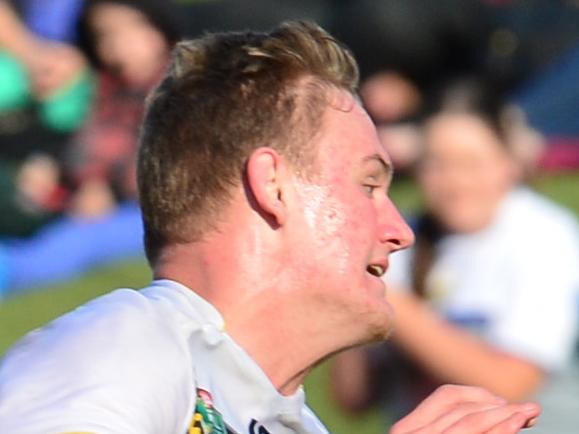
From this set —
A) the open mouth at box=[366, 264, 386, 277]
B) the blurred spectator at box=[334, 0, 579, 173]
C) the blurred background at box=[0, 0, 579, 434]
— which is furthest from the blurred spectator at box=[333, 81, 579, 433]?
the open mouth at box=[366, 264, 386, 277]

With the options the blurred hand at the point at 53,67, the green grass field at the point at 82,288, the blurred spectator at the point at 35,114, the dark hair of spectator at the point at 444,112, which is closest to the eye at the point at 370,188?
the dark hair of spectator at the point at 444,112

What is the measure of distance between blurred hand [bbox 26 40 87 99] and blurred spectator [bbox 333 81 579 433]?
7.23ft

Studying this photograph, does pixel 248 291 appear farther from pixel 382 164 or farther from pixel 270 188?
pixel 382 164

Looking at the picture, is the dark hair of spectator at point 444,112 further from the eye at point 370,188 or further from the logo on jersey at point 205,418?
the logo on jersey at point 205,418

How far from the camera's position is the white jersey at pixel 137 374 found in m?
1.69

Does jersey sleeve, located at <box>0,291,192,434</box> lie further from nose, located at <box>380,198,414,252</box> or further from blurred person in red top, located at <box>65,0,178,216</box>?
blurred person in red top, located at <box>65,0,178,216</box>

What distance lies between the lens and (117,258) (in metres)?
5.61

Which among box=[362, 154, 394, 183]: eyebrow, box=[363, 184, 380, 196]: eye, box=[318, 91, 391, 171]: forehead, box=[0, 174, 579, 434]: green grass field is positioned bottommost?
box=[0, 174, 579, 434]: green grass field

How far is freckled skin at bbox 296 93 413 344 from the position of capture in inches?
78.1

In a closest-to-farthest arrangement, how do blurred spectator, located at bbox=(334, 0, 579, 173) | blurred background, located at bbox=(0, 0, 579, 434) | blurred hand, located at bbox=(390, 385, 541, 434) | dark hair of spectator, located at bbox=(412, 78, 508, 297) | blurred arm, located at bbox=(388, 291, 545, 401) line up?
blurred hand, located at bbox=(390, 385, 541, 434)
blurred arm, located at bbox=(388, 291, 545, 401)
dark hair of spectator, located at bbox=(412, 78, 508, 297)
blurred background, located at bbox=(0, 0, 579, 434)
blurred spectator, located at bbox=(334, 0, 579, 173)

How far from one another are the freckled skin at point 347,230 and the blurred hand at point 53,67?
A: 418 cm

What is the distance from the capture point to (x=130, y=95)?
577 cm

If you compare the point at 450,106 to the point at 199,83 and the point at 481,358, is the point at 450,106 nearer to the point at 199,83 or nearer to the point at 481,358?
the point at 481,358

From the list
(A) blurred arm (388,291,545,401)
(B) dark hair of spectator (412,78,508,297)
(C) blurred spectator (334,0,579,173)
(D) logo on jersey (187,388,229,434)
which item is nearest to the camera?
(D) logo on jersey (187,388,229,434)
